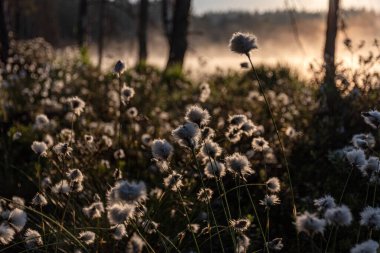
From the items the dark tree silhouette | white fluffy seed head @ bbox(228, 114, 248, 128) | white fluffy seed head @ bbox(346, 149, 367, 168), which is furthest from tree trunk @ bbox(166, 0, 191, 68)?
white fluffy seed head @ bbox(346, 149, 367, 168)

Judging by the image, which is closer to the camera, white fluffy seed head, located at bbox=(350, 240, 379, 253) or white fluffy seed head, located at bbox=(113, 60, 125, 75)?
white fluffy seed head, located at bbox=(350, 240, 379, 253)

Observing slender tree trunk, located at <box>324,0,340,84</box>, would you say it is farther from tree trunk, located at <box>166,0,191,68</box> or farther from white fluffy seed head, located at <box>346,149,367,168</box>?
tree trunk, located at <box>166,0,191,68</box>

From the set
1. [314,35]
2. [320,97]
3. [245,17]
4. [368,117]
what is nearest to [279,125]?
[320,97]

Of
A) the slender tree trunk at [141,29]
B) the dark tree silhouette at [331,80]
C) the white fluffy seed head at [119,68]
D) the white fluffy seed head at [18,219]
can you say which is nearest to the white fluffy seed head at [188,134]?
the white fluffy seed head at [18,219]

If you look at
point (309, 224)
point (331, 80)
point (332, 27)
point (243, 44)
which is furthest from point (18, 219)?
point (332, 27)

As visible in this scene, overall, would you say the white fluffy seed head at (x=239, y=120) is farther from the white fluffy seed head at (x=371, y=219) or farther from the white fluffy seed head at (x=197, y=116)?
the white fluffy seed head at (x=371, y=219)

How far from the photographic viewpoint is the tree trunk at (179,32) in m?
14.6

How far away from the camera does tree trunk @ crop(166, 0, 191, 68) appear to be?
48.0 ft

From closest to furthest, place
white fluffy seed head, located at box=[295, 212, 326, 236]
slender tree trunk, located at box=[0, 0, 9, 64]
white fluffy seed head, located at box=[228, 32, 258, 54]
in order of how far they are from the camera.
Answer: white fluffy seed head, located at box=[295, 212, 326, 236] → white fluffy seed head, located at box=[228, 32, 258, 54] → slender tree trunk, located at box=[0, 0, 9, 64]

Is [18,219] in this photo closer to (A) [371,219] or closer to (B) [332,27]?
(A) [371,219]

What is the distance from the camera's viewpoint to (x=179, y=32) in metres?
15.4

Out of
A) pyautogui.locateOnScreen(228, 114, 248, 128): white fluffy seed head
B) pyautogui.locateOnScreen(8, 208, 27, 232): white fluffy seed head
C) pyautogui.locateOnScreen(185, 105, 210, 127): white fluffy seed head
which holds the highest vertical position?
pyautogui.locateOnScreen(185, 105, 210, 127): white fluffy seed head

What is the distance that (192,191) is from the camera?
15.8 ft

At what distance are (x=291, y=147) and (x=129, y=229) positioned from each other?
256cm
